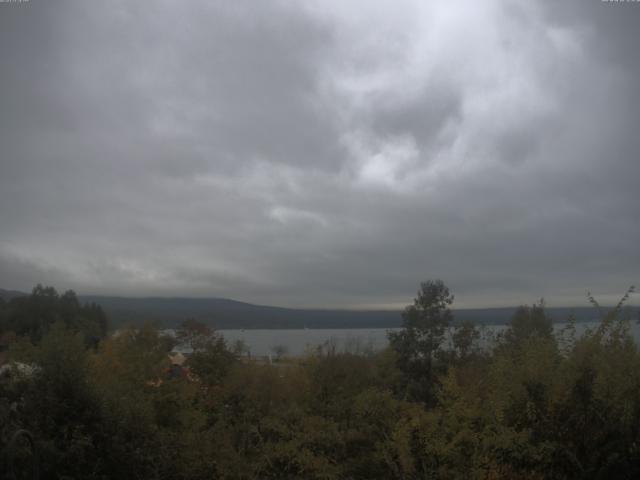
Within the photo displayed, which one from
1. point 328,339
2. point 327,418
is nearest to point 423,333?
point 328,339

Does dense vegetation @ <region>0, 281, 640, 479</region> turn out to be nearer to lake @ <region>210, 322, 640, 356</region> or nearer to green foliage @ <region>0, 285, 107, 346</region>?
lake @ <region>210, 322, 640, 356</region>

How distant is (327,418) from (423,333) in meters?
15.2

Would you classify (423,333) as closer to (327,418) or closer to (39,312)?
(327,418)

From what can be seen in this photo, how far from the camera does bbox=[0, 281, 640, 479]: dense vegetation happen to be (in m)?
9.40

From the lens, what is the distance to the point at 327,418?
14.1 metres

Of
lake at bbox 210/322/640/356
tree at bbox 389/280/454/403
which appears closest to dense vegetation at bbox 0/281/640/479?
lake at bbox 210/322/640/356

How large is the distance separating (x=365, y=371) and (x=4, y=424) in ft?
31.7

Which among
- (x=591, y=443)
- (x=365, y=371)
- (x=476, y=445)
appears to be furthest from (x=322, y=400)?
(x=591, y=443)

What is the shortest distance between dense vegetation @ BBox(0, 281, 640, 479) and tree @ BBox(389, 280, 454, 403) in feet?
38.9

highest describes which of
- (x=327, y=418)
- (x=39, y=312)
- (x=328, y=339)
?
(x=39, y=312)

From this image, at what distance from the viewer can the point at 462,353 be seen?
29062 millimetres

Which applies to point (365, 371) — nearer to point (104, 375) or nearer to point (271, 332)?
point (104, 375)

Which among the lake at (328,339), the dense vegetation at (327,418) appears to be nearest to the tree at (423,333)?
the lake at (328,339)

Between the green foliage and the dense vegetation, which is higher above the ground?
the green foliage
